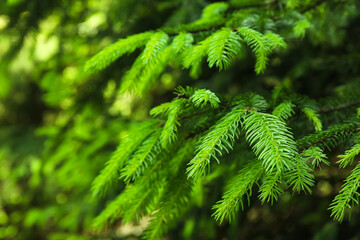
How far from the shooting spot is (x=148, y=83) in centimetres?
135

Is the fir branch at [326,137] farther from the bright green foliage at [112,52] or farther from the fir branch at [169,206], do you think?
the bright green foliage at [112,52]

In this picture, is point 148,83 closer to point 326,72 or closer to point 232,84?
point 232,84

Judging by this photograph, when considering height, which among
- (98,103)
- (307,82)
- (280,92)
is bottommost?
(307,82)

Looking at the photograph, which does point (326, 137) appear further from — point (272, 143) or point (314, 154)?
point (272, 143)

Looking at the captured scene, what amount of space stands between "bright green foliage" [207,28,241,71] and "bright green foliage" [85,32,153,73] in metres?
0.29

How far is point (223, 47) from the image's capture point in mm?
929

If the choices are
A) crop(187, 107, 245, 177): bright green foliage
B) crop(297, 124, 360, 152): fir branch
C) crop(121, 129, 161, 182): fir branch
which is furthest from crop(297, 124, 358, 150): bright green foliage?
crop(121, 129, 161, 182): fir branch

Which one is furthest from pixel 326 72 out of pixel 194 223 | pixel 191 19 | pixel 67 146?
pixel 67 146

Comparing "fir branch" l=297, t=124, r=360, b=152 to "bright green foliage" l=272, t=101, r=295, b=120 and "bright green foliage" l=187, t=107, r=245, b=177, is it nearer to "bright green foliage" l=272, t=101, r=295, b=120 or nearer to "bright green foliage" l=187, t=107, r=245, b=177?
→ "bright green foliage" l=272, t=101, r=295, b=120

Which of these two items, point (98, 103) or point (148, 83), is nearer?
point (148, 83)

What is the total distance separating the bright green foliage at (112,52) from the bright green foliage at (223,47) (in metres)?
0.29

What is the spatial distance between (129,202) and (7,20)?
5.51 ft

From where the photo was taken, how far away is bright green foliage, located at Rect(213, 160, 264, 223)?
789mm

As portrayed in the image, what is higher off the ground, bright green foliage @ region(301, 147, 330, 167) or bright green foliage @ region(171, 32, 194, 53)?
bright green foliage @ region(171, 32, 194, 53)
